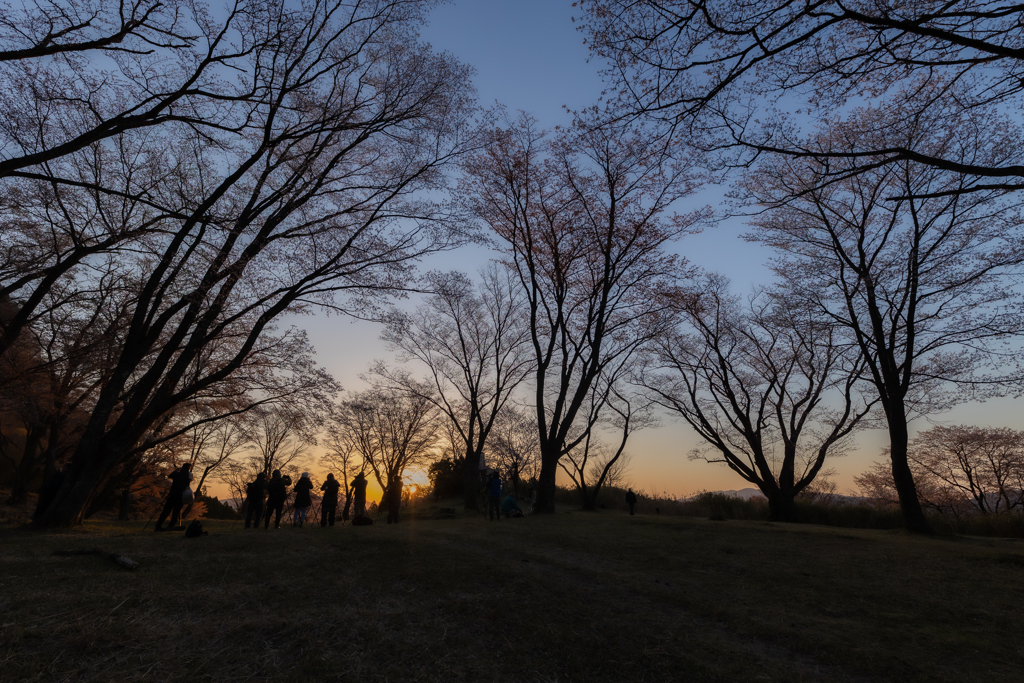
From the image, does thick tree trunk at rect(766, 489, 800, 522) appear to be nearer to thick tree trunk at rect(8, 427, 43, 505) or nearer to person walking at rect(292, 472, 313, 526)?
person walking at rect(292, 472, 313, 526)

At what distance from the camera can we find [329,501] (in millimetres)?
13414

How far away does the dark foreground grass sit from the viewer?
129 inches

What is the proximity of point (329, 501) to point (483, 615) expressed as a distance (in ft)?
34.7

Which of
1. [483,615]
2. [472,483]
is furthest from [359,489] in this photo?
[483,615]

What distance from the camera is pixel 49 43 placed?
6441 mm

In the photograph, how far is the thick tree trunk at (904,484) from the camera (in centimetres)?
1273

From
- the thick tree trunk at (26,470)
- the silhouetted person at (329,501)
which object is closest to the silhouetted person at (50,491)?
the silhouetted person at (329,501)

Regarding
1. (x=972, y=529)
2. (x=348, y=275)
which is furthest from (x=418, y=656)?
(x=972, y=529)

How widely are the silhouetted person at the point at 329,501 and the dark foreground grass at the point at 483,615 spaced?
5603 mm

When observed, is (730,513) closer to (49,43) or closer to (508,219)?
(508,219)

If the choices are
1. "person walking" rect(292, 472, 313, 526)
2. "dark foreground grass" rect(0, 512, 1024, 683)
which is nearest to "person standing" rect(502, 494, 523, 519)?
"person walking" rect(292, 472, 313, 526)

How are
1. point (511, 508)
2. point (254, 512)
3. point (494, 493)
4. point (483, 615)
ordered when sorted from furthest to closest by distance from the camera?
point (511, 508)
point (494, 493)
point (254, 512)
point (483, 615)

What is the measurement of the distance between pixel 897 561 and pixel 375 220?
44.6 ft

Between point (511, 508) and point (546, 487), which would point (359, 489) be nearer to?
point (511, 508)
